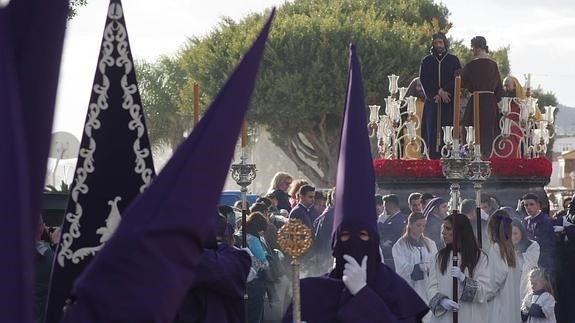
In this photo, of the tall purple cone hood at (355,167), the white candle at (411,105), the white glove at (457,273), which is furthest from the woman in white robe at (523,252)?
the tall purple cone hood at (355,167)

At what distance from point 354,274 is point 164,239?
3.41 metres

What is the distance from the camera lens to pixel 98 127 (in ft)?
17.4

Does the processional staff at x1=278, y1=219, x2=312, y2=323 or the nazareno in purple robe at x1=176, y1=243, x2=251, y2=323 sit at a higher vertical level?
the processional staff at x1=278, y1=219, x2=312, y2=323

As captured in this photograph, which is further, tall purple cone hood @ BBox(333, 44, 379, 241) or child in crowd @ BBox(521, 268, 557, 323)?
child in crowd @ BBox(521, 268, 557, 323)

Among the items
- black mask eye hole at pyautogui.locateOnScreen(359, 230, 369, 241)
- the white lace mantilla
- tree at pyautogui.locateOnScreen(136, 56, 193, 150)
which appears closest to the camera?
the white lace mantilla

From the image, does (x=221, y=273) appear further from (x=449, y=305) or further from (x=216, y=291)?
(x=449, y=305)

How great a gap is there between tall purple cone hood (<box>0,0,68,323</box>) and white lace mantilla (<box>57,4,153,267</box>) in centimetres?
222

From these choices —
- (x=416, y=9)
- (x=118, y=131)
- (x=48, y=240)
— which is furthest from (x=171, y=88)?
(x=118, y=131)

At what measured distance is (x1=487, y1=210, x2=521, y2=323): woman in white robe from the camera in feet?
38.2

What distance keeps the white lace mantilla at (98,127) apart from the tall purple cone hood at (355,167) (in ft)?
4.75

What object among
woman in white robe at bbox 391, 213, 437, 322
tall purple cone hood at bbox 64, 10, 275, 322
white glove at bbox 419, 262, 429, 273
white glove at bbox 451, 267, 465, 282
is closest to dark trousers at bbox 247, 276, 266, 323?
woman in white robe at bbox 391, 213, 437, 322

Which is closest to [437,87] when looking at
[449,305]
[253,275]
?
[253,275]

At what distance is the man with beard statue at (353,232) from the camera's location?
259 inches

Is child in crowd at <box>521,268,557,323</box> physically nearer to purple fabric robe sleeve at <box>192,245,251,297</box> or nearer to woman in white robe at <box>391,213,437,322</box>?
Result: woman in white robe at <box>391,213,437,322</box>
